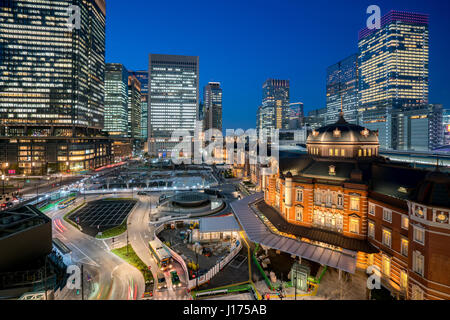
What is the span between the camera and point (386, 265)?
33.4m

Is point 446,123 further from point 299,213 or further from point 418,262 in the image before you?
point 418,262

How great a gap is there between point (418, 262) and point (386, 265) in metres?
7.23

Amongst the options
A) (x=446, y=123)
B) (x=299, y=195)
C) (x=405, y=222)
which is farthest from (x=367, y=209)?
(x=446, y=123)

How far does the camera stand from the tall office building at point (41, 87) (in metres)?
123

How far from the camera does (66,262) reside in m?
38.8

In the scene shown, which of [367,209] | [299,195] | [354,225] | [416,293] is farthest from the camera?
[299,195]

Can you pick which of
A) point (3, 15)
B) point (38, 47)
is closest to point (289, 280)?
point (38, 47)

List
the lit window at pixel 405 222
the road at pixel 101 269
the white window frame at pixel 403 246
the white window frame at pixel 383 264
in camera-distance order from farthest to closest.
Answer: the white window frame at pixel 383 264, the road at pixel 101 269, the lit window at pixel 405 222, the white window frame at pixel 403 246

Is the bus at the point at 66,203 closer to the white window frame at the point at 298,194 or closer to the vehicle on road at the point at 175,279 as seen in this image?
the vehicle on road at the point at 175,279

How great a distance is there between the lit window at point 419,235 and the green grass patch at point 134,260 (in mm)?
35280

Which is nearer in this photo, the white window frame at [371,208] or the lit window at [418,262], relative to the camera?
the lit window at [418,262]

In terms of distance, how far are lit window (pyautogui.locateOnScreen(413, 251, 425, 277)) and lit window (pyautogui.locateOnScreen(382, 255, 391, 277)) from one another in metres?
6.08

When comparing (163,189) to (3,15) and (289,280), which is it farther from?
(3,15)

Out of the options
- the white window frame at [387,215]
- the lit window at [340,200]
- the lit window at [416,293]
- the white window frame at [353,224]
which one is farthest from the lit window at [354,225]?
the lit window at [416,293]
